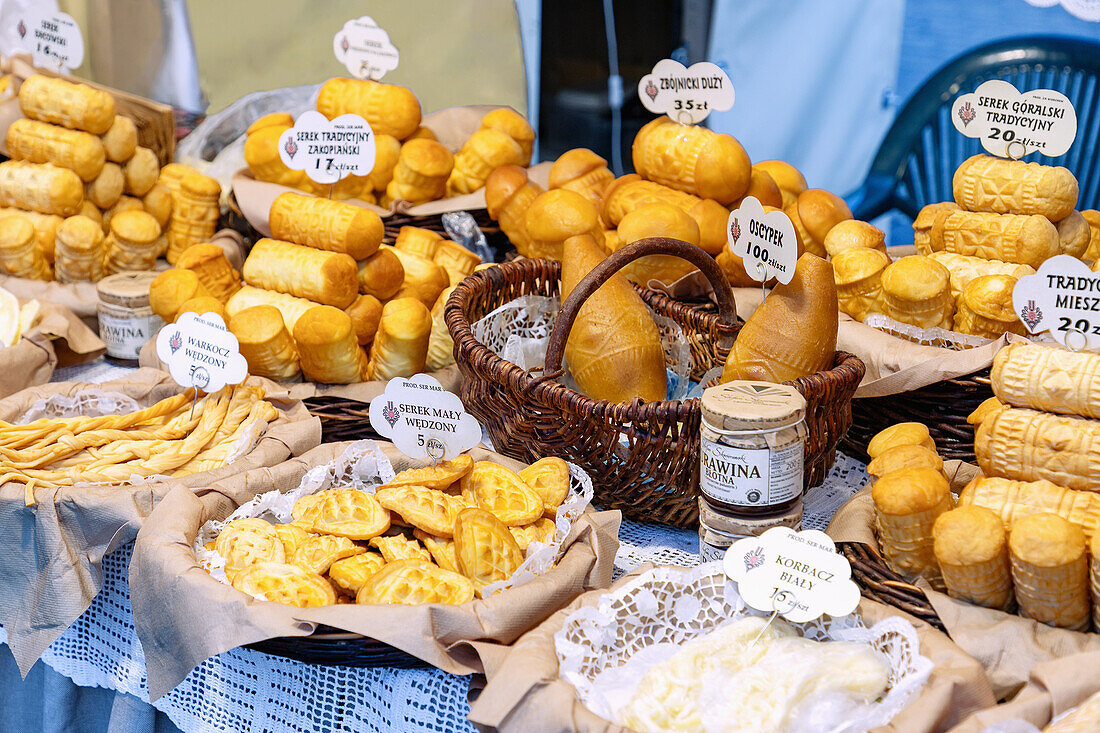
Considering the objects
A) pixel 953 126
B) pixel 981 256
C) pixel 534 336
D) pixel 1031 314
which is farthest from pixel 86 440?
pixel 953 126

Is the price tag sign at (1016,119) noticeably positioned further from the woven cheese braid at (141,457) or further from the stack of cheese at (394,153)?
the woven cheese braid at (141,457)

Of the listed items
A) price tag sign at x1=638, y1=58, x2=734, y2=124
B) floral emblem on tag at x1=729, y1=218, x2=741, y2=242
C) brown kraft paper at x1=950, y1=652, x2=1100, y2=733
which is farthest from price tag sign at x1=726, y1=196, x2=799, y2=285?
brown kraft paper at x1=950, y1=652, x2=1100, y2=733

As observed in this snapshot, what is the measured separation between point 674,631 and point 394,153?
59.4 inches

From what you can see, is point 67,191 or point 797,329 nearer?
point 797,329

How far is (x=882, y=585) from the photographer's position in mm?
1147

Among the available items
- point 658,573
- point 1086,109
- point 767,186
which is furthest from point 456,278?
point 1086,109

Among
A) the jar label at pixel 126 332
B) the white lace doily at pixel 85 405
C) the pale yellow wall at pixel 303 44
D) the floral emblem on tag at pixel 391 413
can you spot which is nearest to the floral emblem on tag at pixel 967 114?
the floral emblem on tag at pixel 391 413

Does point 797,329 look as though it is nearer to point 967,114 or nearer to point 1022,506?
point 1022,506

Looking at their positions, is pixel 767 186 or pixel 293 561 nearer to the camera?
pixel 293 561

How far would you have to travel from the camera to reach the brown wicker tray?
3.67ft

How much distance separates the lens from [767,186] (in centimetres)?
196

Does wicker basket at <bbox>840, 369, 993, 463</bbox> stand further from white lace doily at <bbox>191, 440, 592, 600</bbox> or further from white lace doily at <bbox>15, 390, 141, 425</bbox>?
white lace doily at <bbox>15, 390, 141, 425</bbox>

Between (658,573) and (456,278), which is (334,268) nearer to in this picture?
(456,278)

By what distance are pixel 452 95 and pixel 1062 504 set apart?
2558 mm
